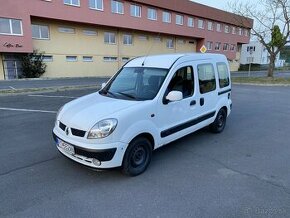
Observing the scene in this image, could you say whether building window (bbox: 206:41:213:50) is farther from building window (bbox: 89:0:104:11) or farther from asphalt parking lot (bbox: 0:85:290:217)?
asphalt parking lot (bbox: 0:85:290:217)

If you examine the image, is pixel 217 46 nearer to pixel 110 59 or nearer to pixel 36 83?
pixel 110 59

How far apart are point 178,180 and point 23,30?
21.3 m

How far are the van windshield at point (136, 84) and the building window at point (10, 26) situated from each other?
19.1 metres

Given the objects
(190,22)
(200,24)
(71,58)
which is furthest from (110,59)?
(200,24)

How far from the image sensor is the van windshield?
3.99 meters

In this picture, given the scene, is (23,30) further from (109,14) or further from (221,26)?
(221,26)

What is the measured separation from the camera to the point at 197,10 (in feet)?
115

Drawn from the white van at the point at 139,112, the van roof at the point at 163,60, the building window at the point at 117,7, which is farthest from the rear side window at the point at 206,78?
the building window at the point at 117,7

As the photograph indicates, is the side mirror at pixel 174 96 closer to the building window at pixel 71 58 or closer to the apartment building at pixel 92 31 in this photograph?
the apartment building at pixel 92 31

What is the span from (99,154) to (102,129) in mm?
357

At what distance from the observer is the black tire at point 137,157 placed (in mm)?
3496

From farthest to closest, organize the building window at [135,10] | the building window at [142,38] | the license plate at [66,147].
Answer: the building window at [142,38]
the building window at [135,10]
the license plate at [66,147]

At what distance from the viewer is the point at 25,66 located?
2069 cm

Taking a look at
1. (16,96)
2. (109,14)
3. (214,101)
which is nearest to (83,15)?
(109,14)
